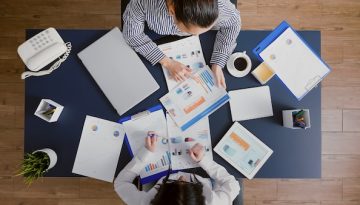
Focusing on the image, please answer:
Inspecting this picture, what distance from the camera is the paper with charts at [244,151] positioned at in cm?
144

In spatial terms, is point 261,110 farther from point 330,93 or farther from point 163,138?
point 330,93

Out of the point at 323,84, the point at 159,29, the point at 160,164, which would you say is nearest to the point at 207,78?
the point at 159,29

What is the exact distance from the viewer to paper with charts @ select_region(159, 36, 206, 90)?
147 centimetres

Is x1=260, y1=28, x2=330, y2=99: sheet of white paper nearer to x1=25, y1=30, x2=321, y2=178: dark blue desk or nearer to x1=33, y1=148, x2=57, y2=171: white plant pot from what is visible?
x1=25, y1=30, x2=321, y2=178: dark blue desk

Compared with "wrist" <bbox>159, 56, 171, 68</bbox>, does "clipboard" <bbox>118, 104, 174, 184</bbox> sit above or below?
below

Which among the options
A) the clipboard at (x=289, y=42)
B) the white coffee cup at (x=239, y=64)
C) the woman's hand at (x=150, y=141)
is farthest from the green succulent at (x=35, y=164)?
the clipboard at (x=289, y=42)

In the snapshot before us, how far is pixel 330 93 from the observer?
2.26 metres

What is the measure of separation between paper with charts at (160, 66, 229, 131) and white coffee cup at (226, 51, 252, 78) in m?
0.09

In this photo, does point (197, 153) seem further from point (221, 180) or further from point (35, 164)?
point (35, 164)

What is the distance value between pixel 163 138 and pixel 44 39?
66cm

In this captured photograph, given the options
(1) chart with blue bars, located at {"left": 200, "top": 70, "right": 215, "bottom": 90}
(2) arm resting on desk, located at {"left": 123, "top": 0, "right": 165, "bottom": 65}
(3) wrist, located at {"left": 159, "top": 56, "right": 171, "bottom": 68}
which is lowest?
(1) chart with blue bars, located at {"left": 200, "top": 70, "right": 215, "bottom": 90}

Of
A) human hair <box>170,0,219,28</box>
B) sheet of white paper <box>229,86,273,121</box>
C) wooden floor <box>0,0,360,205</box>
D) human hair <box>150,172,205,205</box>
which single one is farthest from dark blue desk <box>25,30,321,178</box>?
wooden floor <box>0,0,360,205</box>

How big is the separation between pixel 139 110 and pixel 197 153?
0.31m

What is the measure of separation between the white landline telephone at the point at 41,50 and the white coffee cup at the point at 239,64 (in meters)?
0.72
